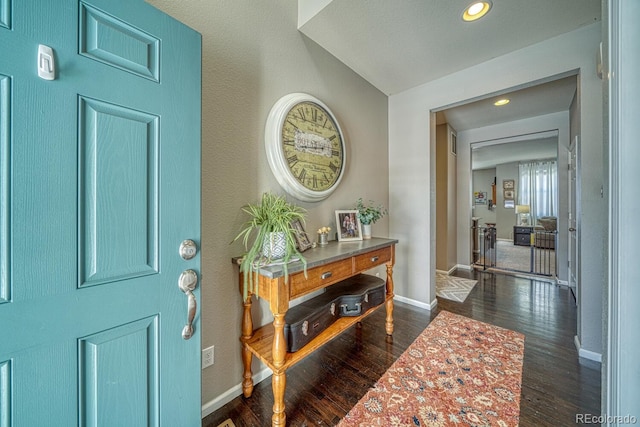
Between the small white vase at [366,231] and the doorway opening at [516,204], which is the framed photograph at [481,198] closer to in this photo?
the doorway opening at [516,204]

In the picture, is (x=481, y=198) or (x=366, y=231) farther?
(x=481, y=198)

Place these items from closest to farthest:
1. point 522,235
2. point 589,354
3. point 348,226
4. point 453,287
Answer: point 589,354 < point 348,226 < point 453,287 < point 522,235

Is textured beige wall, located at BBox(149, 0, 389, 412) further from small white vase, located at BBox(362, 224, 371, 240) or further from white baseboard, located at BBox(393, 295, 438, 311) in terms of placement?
white baseboard, located at BBox(393, 295, 438, 311)

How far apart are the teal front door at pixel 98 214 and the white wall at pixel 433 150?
2.20m

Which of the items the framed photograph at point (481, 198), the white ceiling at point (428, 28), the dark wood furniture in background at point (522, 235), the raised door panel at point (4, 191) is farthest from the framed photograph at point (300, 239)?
the framed photograph at point (481, 198)

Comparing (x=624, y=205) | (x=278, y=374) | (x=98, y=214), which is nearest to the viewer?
(x=624, y=205)

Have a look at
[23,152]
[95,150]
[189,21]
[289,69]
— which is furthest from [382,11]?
[23,152]

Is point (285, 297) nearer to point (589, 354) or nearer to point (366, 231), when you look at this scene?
point (366, 231)

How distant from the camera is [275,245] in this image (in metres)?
1.34

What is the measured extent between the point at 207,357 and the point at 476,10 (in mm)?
2923

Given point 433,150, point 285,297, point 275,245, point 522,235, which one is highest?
point 433,150

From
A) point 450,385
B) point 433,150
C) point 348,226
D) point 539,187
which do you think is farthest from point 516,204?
point 450,385

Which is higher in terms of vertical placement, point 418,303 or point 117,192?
point 117,192

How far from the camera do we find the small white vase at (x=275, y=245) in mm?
1335
